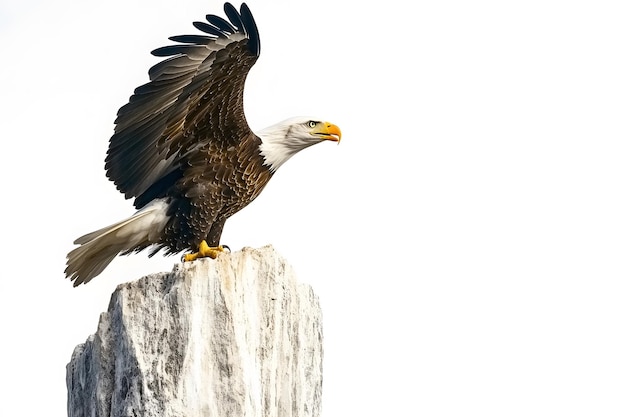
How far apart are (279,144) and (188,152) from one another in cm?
77

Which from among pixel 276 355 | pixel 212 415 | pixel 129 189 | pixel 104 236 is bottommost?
pixel 212 415

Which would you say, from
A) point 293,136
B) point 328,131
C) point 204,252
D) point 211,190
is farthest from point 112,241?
point 328,131

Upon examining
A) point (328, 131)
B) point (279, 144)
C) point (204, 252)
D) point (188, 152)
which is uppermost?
point (328, 131)

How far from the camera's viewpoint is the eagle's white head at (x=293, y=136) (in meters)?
7.79

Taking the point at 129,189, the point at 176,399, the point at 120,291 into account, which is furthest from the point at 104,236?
the point at 176,399

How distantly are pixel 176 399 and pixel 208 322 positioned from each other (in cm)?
42

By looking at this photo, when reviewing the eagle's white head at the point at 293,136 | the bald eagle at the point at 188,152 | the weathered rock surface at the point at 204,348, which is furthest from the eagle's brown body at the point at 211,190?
the weathered rock surface at the point at 204,348

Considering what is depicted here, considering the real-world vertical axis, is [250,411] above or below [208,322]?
below

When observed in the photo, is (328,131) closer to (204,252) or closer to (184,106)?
(184,106)

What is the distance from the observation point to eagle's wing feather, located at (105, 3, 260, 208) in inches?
279

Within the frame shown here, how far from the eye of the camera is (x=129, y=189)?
750 cm

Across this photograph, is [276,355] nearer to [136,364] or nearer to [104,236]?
[136,364]

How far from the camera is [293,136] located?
7.94m

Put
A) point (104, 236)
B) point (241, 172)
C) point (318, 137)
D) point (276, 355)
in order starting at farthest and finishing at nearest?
point (318, 137), point (241, 172), point (104, 236), point (276, 355)
